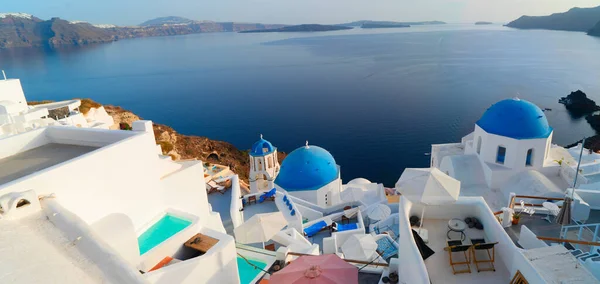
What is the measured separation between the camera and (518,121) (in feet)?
57.9

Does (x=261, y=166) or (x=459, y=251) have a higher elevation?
(x=459, y=251)

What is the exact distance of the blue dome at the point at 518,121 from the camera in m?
17.5

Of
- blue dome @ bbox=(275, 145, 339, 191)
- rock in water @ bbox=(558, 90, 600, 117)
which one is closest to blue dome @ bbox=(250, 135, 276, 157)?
blue dome @ bbox=(275, 145, 339, 191)

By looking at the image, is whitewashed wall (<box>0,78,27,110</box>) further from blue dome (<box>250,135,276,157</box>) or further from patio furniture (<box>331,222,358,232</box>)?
patio furniture (<box>331,222,358,232</box>)

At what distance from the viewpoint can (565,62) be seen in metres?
86.4

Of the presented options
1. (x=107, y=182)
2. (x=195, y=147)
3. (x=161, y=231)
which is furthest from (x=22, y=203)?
(x=195, y=147)

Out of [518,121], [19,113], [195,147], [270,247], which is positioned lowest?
[195,147]

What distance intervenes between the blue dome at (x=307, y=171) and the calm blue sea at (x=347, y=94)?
16631 millimetres

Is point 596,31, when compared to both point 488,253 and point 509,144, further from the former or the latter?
point 488,253

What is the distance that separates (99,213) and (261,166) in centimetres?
1783

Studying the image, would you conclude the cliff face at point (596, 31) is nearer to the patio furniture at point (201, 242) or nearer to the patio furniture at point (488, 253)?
the patio furniture at point (488, 253)

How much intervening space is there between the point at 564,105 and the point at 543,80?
1632 centimetres

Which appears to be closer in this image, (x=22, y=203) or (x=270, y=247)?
(x=22, y=203)

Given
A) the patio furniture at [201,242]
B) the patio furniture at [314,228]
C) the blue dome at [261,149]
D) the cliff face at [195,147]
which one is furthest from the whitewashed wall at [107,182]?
the cliff face at [195,147]
